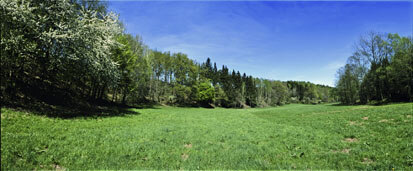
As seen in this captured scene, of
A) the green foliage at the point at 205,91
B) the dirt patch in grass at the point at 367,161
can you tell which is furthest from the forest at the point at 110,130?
the green foliage at the point at 205,91

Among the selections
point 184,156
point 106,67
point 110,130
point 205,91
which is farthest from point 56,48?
point 205,91

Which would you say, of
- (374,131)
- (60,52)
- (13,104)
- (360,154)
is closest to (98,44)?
(60,52)

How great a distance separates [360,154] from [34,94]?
2515 cm

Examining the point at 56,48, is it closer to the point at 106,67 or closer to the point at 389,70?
the point at 106,67

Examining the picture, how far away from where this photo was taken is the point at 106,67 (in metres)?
17.7

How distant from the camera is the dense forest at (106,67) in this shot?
44.7 feet

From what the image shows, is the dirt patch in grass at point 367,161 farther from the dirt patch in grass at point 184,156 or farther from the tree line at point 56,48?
the tree line at point 56,48

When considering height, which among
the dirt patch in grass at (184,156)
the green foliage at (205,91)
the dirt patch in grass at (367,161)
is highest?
the green foliage at (205,91)

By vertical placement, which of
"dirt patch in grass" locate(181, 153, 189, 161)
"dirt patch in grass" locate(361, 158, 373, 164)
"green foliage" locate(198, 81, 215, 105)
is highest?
"green foliage" locate(198, 81, 215, 105)

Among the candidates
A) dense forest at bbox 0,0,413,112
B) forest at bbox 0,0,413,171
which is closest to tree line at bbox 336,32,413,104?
dense forest at bbox 0,0,413,112

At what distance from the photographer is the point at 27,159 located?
205 inches

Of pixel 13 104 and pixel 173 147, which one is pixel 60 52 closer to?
pixel 13 104

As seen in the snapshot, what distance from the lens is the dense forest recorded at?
1362 centimetres

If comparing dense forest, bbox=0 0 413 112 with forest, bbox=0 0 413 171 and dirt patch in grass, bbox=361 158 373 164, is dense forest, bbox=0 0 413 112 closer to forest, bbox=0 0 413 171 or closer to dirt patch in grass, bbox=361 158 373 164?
forest, bbox=0 0 413 171
